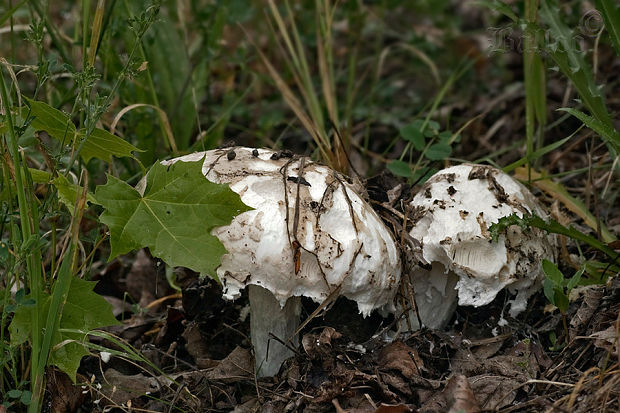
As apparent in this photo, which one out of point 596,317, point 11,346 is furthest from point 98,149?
point 596,317

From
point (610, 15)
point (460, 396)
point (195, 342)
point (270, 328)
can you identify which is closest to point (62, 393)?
point (195, 342)

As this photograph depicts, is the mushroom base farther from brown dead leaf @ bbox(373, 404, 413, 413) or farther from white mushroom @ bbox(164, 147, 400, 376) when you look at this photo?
brown dead leaf @ bbox(373, 404, 413, 413)

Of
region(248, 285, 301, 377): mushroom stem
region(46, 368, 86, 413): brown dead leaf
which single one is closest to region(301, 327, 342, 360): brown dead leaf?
region(248, 285, 301, 377): mushroom stem

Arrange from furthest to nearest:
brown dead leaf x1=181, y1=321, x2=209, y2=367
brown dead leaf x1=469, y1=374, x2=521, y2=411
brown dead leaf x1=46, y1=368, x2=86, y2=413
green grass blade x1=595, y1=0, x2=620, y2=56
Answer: brown dead leaf x1=181, y1=321, x2=209, y2=367
green grass blade x1=595, y1=0, x2=620, y2=56
brown dead leaf x1=46, y1=368, x2=86, y2=413
brown dead leaf x1=469, y1=374, x2=521, y2=411

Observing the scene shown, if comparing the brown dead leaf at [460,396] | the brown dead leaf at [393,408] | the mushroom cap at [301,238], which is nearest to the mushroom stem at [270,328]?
the mushroom cap at [301,238]

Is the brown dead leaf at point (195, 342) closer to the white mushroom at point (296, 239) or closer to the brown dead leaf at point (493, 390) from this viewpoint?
the white mushroom at point (296, 239)
